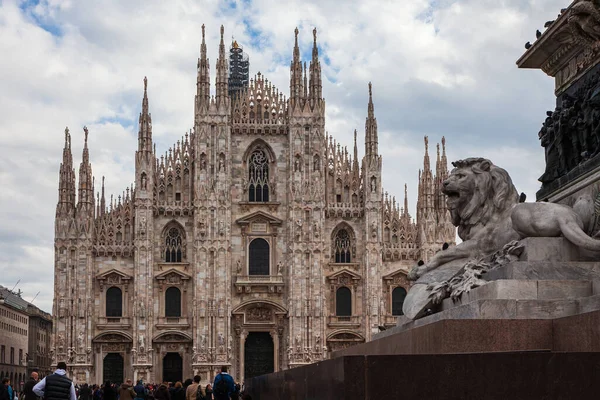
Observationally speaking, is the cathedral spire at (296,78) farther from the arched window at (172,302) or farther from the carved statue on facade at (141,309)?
the carved statue on facade at (141,309)

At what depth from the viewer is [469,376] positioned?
15.7 ft

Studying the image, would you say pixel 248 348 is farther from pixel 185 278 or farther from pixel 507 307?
pixel 507 307

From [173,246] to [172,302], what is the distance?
2.58 metres

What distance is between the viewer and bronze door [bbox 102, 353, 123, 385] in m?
46.4

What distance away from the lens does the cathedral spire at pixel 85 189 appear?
47.0 metres

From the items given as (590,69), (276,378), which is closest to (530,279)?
(590,69)

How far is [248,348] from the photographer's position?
47000mm

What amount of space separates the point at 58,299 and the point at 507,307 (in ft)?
137

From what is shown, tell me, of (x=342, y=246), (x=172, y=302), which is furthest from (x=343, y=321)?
(x=172, y=302)

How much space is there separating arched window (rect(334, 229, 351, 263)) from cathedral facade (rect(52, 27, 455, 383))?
5 centimetres

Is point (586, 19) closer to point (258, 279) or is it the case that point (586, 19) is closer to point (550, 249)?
point (550, 249)

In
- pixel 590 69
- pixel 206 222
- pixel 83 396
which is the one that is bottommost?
pixel 83 396

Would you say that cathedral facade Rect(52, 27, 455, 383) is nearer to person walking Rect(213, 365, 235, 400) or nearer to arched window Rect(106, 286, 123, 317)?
arched window Rect(106, 286, 123, 317)

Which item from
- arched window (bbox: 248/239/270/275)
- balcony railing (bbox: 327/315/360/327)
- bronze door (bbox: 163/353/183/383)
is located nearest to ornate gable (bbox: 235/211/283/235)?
arched window (bbox: 248/239/270/275)
